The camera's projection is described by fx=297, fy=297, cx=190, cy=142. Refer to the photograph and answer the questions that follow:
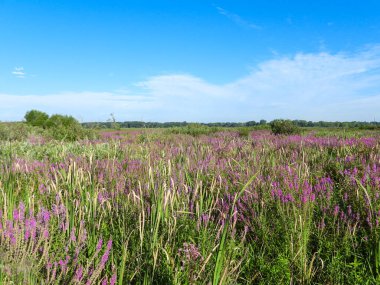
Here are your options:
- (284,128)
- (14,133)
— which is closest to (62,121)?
(14,133)

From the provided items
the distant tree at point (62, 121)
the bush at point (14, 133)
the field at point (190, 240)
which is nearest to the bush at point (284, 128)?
the distant tree at point (62, 121)

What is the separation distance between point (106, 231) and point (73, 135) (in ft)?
47.6

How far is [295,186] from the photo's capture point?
10.6 feet

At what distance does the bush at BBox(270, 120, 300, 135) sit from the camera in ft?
73.7

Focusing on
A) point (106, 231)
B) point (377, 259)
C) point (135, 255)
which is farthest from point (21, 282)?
point (377, 259)

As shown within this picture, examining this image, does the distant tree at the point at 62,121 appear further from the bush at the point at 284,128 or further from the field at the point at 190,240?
the field at the point at 190,240

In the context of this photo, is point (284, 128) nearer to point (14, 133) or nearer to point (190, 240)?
point (14, 133)

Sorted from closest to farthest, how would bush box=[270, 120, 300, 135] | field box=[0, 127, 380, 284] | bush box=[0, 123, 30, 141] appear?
field box=[0, 127, 380, 284], bush box=[0, 123, 30, 141], bush box=[270, 120, 300, 135]

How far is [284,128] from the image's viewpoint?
22656 mm

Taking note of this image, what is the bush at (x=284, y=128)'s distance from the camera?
22.5 meters

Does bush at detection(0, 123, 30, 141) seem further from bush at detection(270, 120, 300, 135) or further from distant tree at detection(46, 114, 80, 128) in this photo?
bush at detection(270, 120, 300, 135)

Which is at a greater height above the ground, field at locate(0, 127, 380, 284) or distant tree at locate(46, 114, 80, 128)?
distant tree at locate(46, 114, 80, 128)

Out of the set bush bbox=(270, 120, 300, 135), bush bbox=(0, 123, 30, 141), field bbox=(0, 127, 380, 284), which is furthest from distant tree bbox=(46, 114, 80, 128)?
field bbox=(0, 127, 380, 284)

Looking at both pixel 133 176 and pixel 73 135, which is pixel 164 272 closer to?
pixel 133 176
